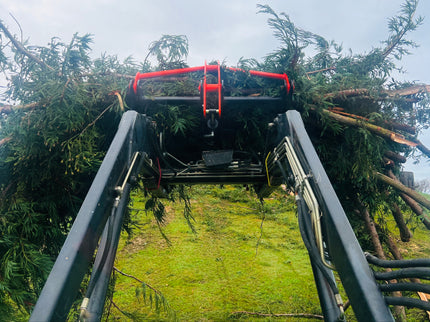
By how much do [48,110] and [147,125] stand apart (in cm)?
55

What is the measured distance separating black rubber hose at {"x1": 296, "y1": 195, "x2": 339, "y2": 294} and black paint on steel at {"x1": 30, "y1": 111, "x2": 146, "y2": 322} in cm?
77

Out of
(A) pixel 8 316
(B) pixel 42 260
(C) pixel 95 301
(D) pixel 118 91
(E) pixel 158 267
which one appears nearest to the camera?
(C) pixel 95 301

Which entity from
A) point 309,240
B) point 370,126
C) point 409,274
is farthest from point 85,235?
point 370,126

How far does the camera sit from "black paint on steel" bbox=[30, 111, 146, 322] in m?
1.01

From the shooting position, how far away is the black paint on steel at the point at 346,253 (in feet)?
3.12

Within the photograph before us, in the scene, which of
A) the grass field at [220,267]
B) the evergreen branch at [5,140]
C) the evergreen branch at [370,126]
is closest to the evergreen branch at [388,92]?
the evergreen branch at [370,126]

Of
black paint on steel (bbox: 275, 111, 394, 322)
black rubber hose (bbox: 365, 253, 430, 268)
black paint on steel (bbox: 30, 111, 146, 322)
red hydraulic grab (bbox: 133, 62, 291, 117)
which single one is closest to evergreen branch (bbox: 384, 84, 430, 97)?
red hydraulic grab (bbox: 133, 62, 291, 117)

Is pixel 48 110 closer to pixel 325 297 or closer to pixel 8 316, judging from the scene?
pixel 8 316

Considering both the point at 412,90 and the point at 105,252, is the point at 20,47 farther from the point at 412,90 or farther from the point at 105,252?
the point at 412,90

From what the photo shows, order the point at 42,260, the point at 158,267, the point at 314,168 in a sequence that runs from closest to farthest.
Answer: the point at 314,168 < the point at 42,260 < the point at 158,267

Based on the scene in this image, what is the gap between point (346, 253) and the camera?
1068 mm

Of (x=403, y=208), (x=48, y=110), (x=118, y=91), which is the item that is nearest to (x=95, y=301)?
(x=48, y=110)

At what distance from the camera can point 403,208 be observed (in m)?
2.76

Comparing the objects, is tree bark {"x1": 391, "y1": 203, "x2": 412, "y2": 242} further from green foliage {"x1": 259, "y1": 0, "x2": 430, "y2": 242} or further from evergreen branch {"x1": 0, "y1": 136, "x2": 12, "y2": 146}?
evergreen branch {"x1": 0, "y1": 136, "x2": 12, "y2": 146}
